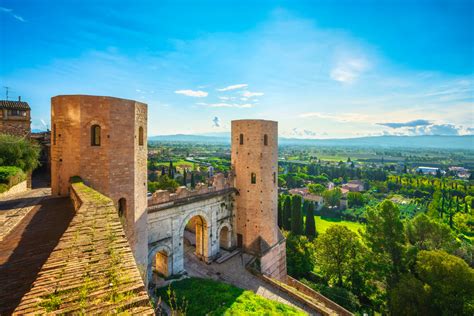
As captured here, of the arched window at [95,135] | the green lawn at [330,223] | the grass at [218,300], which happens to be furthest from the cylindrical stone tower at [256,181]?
the green lawn at [330,223]

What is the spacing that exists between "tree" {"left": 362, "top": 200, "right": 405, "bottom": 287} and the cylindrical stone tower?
440 inches

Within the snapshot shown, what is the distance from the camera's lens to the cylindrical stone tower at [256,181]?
1964 centimetres

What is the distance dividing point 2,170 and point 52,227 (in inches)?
502

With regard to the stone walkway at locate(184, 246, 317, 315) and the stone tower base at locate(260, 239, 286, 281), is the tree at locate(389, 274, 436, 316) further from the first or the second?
the stone tower base at locate(260, 239, 286, 281)

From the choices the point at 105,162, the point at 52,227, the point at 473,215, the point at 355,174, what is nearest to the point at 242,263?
the point at 105,162

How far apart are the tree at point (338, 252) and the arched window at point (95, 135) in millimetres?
23512

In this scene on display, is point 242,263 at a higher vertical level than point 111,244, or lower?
lower

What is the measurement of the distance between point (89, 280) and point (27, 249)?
343 cm

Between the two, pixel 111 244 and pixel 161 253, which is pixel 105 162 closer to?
pixel 111 244

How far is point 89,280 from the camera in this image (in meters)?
3.02

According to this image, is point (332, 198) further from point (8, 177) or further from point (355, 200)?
point (8, 177)

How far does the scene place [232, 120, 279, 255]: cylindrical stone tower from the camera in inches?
773

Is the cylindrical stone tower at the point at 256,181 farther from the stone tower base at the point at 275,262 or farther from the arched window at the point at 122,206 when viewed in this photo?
the arched window at the point at 122,206

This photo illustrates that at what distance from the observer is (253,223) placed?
20000 millimetres
